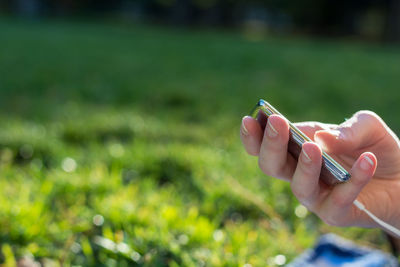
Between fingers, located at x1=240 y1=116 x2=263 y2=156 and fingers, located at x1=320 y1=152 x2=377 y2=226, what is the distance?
25 centimetres

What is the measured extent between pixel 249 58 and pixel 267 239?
255 inches

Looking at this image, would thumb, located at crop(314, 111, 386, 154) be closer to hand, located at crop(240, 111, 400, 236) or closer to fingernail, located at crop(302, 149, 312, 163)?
hand, located at crop(240, 111, 400, 236)

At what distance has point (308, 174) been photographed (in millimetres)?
1245

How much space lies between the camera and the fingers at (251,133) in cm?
132

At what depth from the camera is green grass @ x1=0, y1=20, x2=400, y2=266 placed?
1970 mm

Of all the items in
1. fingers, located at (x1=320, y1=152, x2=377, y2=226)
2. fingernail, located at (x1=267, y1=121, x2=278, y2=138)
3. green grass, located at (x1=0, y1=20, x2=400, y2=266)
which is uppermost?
fingernail, located at (x1=267, y1=121, x2=278, y2=138)

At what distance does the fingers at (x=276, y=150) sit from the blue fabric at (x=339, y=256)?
2.30ft

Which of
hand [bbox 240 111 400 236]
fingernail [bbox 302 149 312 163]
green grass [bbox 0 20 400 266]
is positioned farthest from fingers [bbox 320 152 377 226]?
green grass [bbox 0 20 400 266]

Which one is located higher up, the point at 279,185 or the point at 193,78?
the point at 279,185

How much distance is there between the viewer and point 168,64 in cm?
761

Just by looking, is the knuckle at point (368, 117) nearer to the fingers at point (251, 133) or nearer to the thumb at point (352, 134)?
the thumb at point (352, 134)

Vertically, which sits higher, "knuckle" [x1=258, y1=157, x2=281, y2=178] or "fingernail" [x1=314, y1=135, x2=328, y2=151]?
"fingernail" [x1=314, y1=135, x2=328, y2=151]

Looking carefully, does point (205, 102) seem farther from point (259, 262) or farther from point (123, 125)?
point (259, 262)

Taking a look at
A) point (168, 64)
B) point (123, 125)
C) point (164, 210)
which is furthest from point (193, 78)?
point (164, 210)
